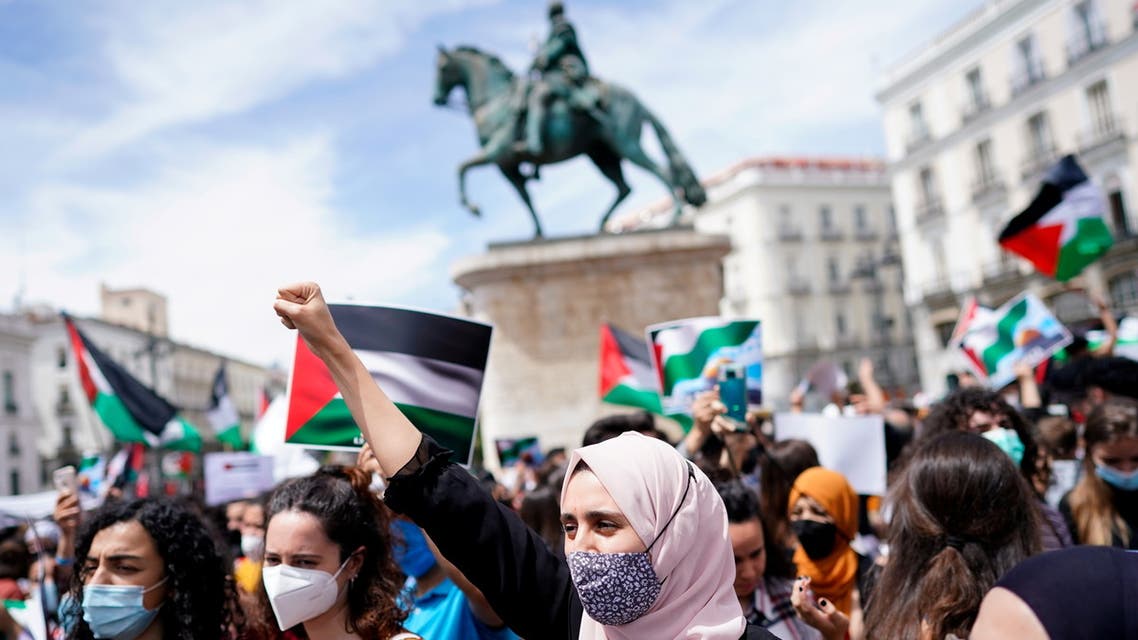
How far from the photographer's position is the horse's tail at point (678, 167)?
13.8m

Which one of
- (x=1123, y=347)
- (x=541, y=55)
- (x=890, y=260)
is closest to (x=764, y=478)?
(x=1123, y=347)

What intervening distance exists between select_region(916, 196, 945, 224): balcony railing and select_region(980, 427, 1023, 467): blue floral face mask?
125 ft

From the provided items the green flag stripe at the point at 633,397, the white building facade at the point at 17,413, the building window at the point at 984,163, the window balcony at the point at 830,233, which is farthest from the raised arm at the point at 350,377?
the white building facade at the point at 17,413

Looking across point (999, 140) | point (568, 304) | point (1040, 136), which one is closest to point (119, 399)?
point (568, 304)

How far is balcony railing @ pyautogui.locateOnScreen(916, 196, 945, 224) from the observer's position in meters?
39.6

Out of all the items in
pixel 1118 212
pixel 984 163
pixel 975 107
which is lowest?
pixel 1118 212

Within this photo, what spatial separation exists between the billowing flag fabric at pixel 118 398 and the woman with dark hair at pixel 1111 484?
8.44m

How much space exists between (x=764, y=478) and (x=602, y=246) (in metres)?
8.59

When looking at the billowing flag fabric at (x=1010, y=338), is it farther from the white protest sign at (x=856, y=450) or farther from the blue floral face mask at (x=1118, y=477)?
the blue floral face mask at (x=1118, y=477)

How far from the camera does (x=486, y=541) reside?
2.11 m

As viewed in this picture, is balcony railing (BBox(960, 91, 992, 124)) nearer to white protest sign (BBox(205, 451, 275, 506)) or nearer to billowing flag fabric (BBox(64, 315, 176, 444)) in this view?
billowing flag fabric (BBox(64, 315, 176, 444))

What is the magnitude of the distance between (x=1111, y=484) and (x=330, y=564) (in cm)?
295

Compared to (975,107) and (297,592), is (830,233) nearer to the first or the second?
(975,107)

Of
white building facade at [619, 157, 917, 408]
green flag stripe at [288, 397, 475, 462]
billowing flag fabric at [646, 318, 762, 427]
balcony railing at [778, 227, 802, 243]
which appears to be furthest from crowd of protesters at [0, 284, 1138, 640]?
balcony railing at [778, 227, 802, 243]
